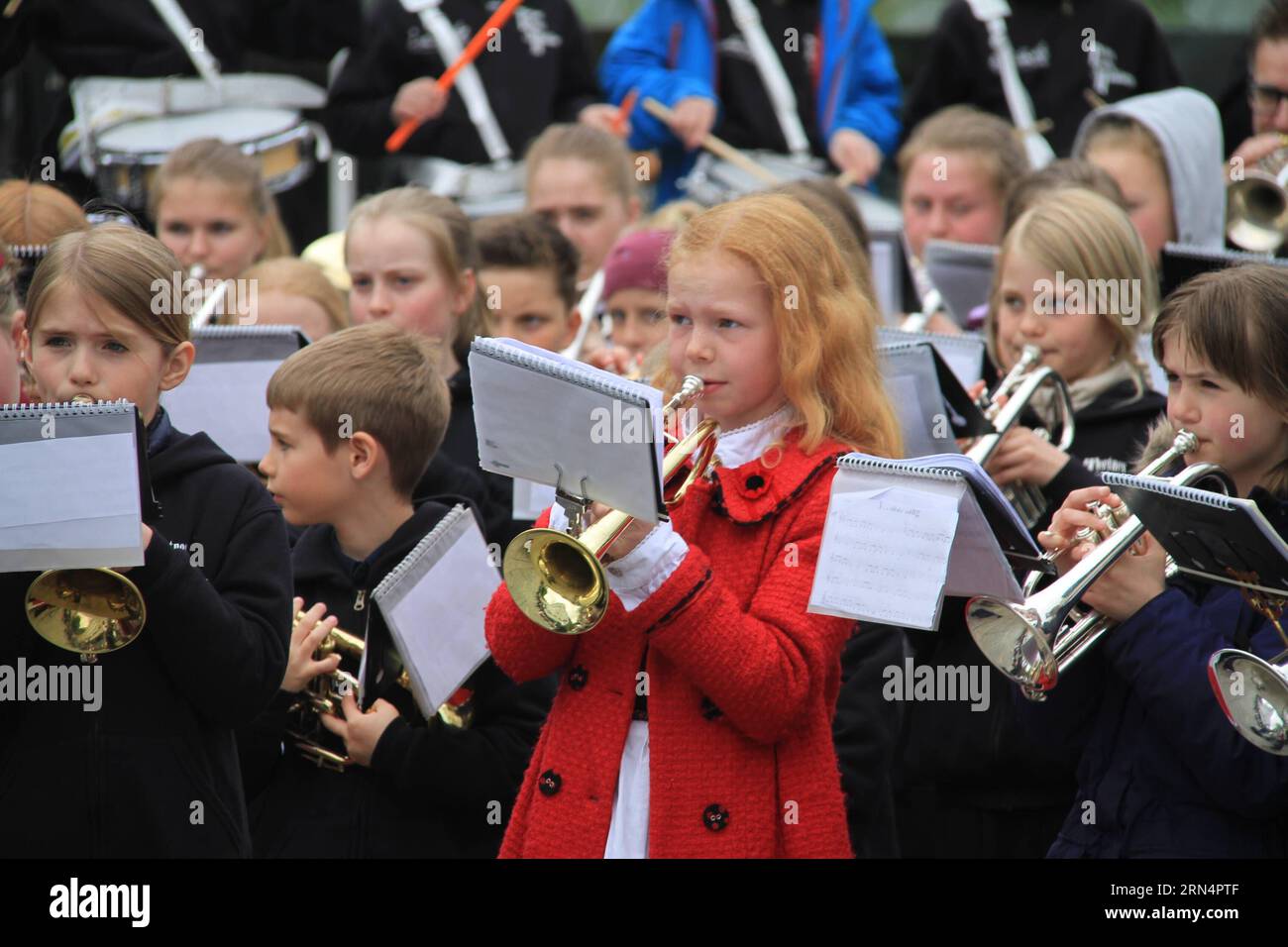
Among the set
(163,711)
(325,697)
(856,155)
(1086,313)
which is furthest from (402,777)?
(856,155)

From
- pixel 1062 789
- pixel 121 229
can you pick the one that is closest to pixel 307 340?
pixel 121 229

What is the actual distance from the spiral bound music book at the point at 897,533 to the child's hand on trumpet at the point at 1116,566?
0.40m

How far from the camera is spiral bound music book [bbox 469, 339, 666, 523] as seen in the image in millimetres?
2875

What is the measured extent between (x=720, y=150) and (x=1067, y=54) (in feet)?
5.48

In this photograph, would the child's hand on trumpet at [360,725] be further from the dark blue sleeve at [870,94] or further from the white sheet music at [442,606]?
the dark blue sleeve at [870,94]

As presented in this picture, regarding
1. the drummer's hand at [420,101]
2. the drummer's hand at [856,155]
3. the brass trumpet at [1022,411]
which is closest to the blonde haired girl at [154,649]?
the brass trumpet at [1022,411]

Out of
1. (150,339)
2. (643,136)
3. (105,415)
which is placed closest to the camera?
(105,415)

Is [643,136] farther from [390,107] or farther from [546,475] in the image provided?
[546,475]

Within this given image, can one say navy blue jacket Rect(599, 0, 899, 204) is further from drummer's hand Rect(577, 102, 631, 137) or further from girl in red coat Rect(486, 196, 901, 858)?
girl in red coat Rect(486, 196, 901, 858)

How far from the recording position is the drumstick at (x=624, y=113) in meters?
7.98

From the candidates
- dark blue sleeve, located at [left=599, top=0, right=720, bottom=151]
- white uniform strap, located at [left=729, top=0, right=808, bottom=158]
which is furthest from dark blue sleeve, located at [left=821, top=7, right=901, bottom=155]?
dark blue sleeve, located at [left=599, top=0, right=720, bottom=151]

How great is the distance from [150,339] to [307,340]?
0.91m

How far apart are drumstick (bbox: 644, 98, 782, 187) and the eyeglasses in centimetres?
201

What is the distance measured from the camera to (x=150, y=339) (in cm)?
362
